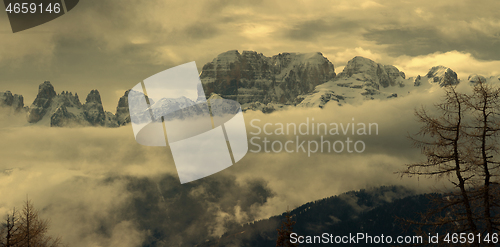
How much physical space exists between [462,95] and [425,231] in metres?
4.64

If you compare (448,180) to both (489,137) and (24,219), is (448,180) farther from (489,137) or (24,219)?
(24,219)

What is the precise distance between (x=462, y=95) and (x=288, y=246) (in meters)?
20.9

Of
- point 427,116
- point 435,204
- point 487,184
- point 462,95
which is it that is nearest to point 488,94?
point 462,95

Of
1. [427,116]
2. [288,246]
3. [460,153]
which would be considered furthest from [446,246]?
[288,246]

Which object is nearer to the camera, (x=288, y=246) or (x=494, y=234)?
(x=494, y=234)

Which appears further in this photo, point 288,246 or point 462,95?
point 288,246

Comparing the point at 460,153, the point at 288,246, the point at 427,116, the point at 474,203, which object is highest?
the point at 427,116

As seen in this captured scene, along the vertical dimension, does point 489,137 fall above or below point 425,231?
above

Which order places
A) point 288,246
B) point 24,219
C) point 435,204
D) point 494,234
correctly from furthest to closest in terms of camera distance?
point 288,246
point 24,219
point 435,204
point 494,234

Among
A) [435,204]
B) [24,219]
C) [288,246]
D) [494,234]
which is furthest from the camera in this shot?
[288,246]

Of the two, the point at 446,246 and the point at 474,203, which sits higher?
the point at 474,203

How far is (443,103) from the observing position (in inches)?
545

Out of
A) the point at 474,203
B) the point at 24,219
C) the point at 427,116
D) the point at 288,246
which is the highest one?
the point at 427,116

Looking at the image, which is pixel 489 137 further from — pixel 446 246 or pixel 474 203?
pixel 446 246
